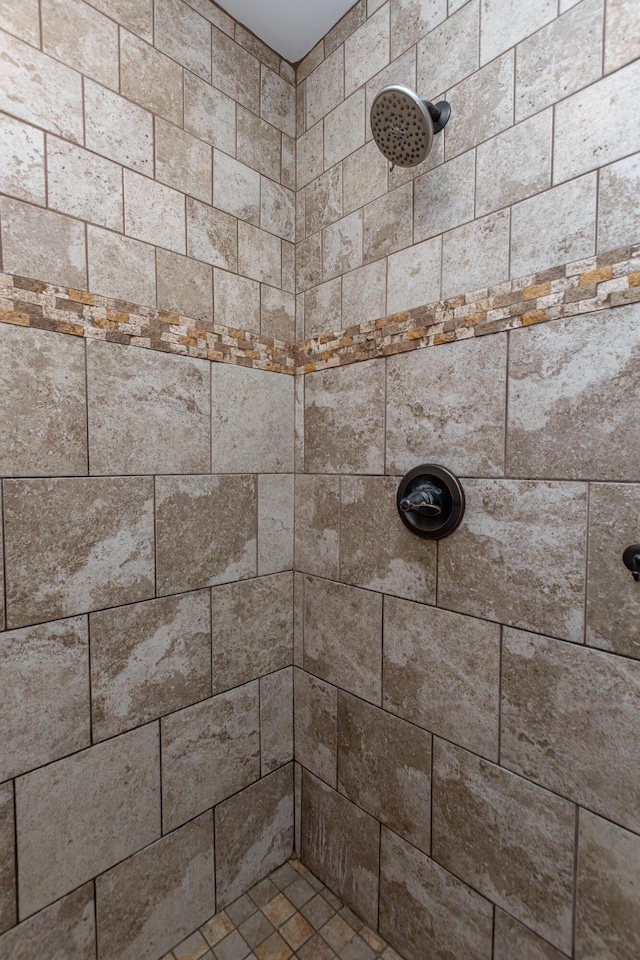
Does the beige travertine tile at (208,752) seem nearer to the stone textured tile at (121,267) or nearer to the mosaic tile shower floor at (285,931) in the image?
the mosaic tile shower floor at (285,931)

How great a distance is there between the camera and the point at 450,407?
117cm

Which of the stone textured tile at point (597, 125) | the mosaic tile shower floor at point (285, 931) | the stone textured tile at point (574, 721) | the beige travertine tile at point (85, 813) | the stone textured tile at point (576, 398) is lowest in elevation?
the mosaic tile shower floor at point (285, 931)

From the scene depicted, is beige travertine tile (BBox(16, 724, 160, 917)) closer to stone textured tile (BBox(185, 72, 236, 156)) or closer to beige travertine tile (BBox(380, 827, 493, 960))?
beige travertine tile (BBox(380, 827, 493, 960))

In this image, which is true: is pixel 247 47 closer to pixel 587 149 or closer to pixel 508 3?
pixel 508 3

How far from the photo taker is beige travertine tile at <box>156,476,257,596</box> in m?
1.29

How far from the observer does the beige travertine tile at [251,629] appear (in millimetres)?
1424

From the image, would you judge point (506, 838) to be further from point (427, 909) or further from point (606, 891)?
point (427, 909)

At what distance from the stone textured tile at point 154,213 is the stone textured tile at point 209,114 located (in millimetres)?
236

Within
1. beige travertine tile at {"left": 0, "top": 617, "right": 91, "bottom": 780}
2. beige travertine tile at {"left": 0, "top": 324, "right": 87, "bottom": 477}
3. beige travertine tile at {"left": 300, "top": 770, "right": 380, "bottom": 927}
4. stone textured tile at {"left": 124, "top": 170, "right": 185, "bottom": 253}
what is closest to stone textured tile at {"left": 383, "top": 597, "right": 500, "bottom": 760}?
beige travertine tile at {"left": 300, "top": 770, "right": 380, "bottom": 927}

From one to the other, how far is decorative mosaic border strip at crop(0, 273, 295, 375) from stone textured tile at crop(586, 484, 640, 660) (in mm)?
1059

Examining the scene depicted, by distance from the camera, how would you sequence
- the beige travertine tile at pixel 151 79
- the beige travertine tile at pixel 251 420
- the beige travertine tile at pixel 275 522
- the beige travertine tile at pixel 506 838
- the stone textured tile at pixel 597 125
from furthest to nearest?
1. the beige travertine tile at pixel 275 522
2. the beige travertine tile at pixel 251 420
3. the beige travertine tile at pixel 151 79
4. the beige travertine tile at pixel 506 838
5. the stone textured tile at pixel 597 125

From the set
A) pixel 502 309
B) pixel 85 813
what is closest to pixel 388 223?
pixel 502 309

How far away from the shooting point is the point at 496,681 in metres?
1.09

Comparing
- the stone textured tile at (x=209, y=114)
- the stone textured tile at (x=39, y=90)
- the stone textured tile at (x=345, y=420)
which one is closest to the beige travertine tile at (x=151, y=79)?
the stone textured tile at (x=209, y=114)
